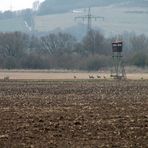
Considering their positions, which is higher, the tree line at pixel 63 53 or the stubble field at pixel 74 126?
the tree line at pixel 63 53

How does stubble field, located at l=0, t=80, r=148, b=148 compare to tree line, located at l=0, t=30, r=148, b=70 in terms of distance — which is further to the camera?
tree line, located at l=0, t=30, r=148, b=70

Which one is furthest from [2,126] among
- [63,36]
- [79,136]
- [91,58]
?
[63,36]

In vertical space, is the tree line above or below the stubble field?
above

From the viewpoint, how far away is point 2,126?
18125 millimetres

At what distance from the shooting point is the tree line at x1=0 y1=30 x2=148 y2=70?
4109 inches

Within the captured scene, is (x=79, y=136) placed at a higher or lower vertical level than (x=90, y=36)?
lower

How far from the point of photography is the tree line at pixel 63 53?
10438 centimetres

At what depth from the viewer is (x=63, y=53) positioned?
12375cm

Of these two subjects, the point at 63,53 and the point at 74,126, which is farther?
the point at 63,53

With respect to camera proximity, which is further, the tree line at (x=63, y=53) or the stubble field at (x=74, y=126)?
the tree line at (x=63, y=53)

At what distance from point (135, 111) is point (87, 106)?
3.45 metres

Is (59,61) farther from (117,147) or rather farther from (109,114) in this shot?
(117,147)

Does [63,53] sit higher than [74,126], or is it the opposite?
[63,53]

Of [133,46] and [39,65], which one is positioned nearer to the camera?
[39,65]
